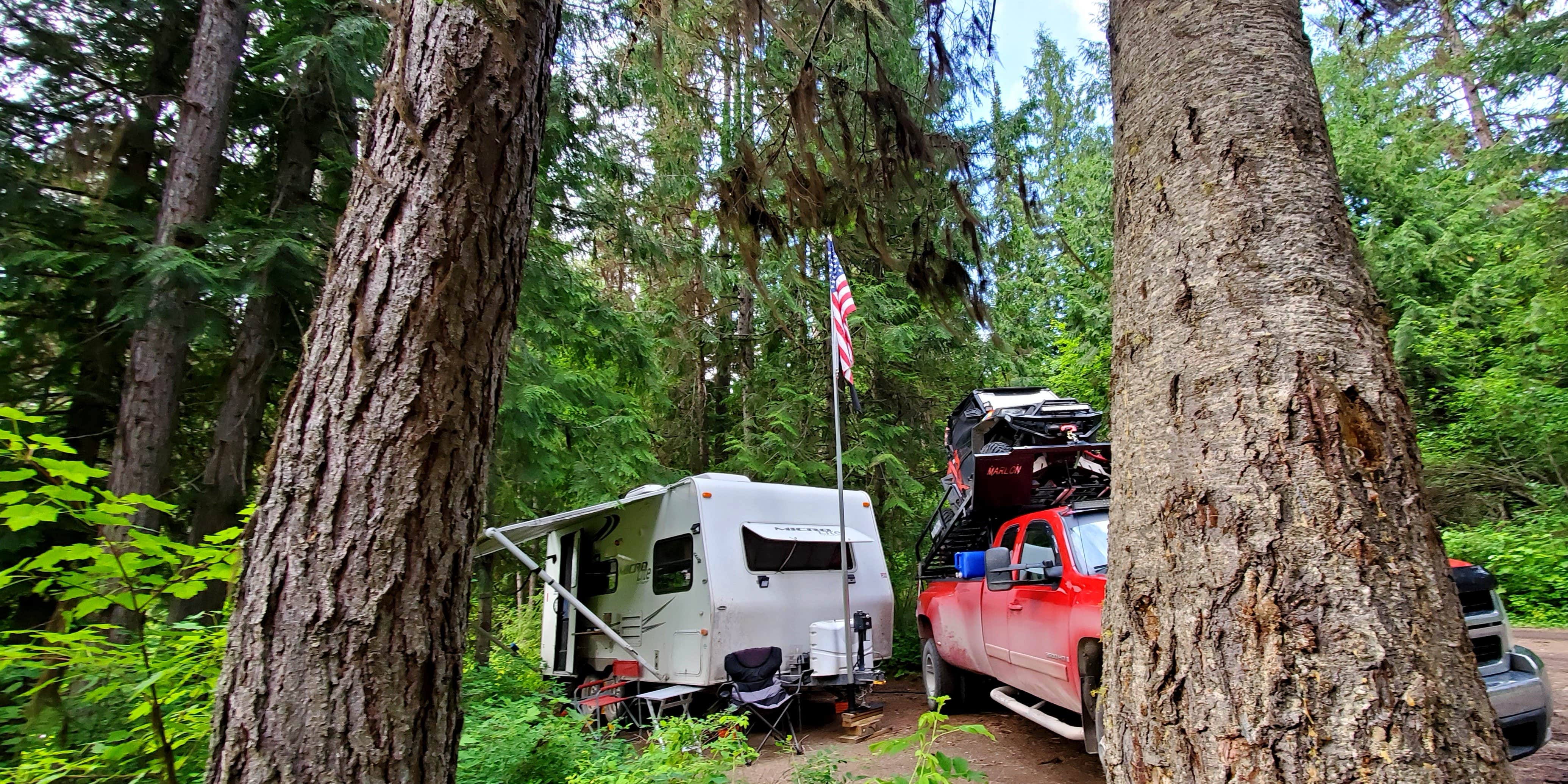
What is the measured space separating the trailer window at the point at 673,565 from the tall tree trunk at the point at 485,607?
196 cm

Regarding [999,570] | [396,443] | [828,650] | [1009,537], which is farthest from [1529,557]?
[396,443]

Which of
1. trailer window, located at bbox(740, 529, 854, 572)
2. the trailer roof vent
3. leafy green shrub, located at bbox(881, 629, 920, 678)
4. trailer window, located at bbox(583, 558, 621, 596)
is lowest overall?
leafy green shrub, located at bbox(881, 629, 920, 678)

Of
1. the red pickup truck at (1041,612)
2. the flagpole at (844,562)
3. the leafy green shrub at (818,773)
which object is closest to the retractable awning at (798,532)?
the flagpole at (844,562)

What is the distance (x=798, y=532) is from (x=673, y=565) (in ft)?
4.80

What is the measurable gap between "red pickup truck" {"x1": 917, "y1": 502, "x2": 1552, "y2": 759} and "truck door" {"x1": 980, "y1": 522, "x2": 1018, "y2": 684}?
0.01 metres

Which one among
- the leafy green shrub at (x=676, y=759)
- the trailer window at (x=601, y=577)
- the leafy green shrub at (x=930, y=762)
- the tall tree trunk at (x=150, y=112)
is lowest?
the leafy green shrub at (x=676, y=759)

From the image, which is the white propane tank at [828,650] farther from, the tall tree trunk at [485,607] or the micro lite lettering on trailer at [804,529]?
the tall tree trunk at [485,607]

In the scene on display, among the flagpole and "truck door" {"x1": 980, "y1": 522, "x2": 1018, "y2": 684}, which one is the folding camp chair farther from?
"truck door" {"x1": 980, "y1": 522, "x2": 1018, "y2": 684}

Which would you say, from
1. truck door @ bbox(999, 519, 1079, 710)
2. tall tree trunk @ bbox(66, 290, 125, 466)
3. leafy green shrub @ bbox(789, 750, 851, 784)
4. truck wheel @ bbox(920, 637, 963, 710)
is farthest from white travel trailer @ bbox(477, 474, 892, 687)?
tall tree trunk @ bbox(66, 290, 125, 466)

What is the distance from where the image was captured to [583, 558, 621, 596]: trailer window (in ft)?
31.5

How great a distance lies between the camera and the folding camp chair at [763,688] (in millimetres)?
7129

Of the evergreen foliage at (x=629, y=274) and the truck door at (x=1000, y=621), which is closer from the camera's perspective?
the evergreen foliage at (x=629, y=274)

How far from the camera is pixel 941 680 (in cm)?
796

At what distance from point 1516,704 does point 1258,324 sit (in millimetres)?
4094
